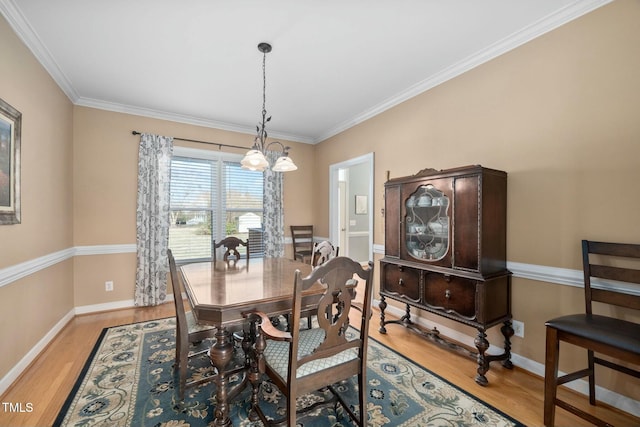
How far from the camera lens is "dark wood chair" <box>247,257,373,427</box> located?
4.31 ft

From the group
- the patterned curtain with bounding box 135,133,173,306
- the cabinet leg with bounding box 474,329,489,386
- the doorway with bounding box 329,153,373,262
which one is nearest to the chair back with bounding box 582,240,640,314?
the cabinet leg with bounding box 474,329,489,386

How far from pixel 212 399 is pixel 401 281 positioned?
6.26 ft

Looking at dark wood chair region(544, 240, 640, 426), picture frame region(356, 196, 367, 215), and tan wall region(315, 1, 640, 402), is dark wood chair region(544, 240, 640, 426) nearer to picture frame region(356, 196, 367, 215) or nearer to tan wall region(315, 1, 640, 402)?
tan wall region(315, 1, 640, 402)

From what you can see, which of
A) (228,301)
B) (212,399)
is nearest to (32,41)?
(228,301)

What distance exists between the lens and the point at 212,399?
1.84 m

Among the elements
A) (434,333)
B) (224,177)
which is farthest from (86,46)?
(434,333)

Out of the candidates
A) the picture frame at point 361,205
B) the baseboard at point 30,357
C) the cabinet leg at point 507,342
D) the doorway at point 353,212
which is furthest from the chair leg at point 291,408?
the picture frame at point 361,205

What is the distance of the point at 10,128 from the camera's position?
6.64ft

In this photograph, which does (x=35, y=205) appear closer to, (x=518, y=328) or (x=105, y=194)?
(x=105, y=194)

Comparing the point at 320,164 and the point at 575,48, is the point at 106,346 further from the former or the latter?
the point at 575,48

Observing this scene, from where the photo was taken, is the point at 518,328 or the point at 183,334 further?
the point at 518,328

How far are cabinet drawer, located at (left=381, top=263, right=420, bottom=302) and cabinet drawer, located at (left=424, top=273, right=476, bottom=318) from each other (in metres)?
0.11

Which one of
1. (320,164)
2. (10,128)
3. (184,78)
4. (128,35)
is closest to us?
(10,128)

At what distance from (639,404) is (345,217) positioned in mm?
4908
